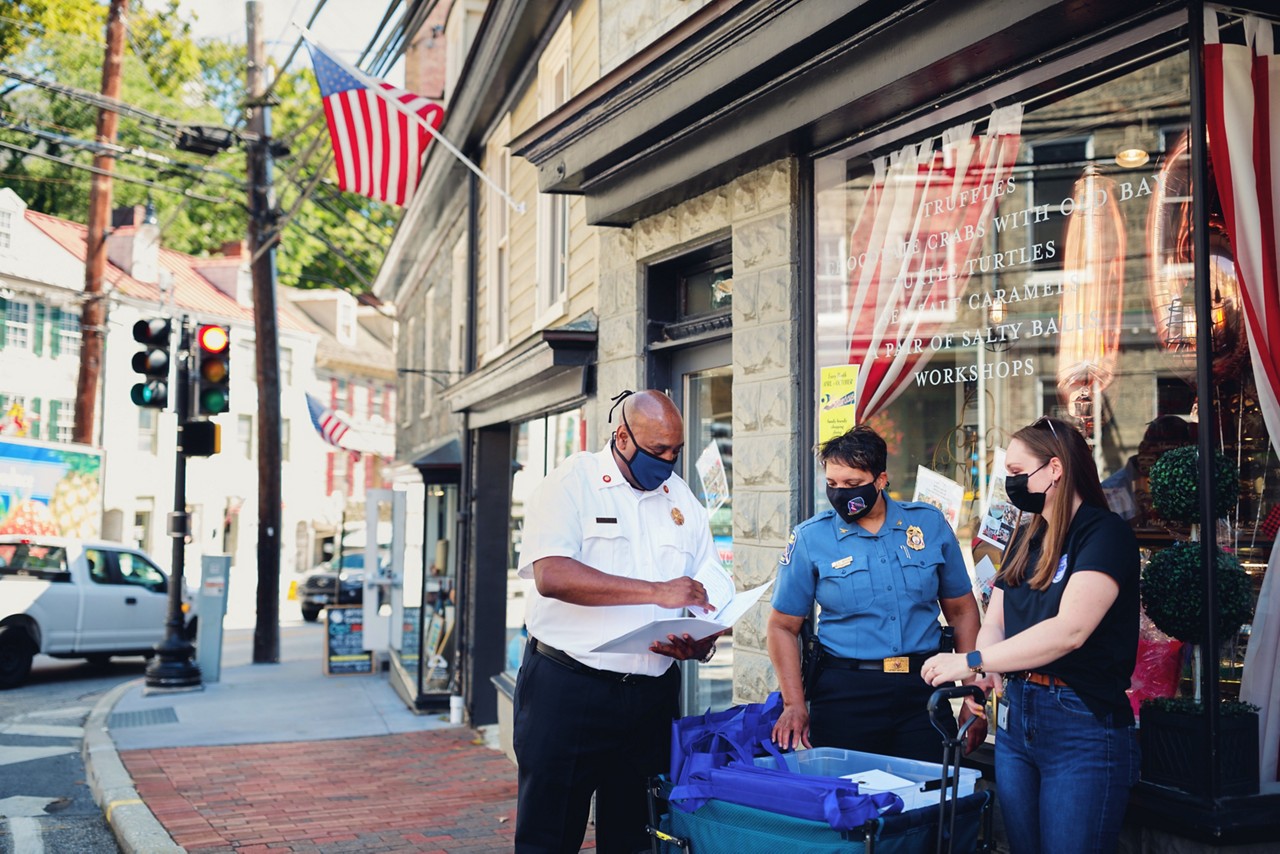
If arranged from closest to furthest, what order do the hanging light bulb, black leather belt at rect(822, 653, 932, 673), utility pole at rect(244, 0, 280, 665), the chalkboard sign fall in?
black leather belt at rect(822, 653, 932, 673)
the hanging light bulb
the chalkboard sign
utility pole at rect(244, 0, 280, 665)

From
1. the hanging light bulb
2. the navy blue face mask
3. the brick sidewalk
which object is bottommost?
the brick sidewalk

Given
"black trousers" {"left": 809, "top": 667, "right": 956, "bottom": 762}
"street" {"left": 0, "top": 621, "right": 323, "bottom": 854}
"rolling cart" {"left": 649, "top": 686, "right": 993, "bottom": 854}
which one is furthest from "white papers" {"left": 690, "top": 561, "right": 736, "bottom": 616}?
"street" {"left": 0, "top": 621, "right": 323, "bottom": 854}

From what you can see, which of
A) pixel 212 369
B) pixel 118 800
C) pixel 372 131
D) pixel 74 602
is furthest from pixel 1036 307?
pixel 74 602

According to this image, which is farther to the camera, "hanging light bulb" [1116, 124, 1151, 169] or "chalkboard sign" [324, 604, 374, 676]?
"chalkboard sign" [324, 604, 374, 676]

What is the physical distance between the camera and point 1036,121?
16.0ft

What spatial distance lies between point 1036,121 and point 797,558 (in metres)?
2.00

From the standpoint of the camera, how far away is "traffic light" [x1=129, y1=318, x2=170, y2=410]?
1378cm

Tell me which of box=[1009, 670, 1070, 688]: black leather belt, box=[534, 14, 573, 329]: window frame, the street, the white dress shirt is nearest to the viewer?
box=[1009, 670, 1070, 688]: black leather belt

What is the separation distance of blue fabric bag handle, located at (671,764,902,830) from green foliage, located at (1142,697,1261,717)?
135 cm

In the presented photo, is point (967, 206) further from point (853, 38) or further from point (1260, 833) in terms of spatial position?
point (1260, 833)

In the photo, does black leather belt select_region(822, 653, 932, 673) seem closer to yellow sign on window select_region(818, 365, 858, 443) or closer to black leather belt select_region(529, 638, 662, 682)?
black leather belt select_region(529, 638, 662, 682)

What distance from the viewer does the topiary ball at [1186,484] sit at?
3.97 meters

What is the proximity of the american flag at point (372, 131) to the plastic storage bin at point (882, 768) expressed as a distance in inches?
348

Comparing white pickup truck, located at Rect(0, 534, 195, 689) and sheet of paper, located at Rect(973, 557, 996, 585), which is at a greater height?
sheet of paper, located at Rect(973, 557, 996, 585)
